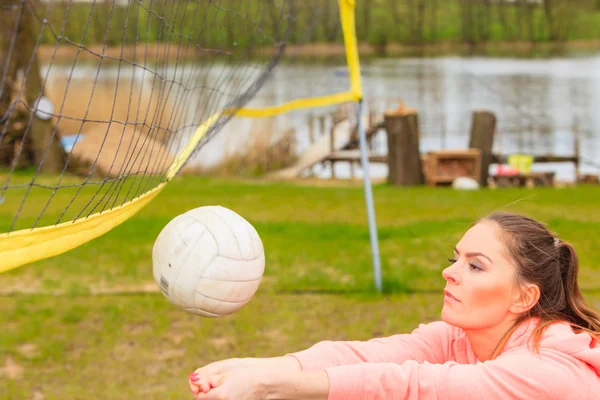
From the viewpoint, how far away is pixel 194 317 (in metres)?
4.53

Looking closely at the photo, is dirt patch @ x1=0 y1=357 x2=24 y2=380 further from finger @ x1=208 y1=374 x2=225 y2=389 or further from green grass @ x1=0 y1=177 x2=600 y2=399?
finger @ x1=208 y1=374 x2=225 y2=389

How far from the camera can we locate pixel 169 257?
7.39 feet

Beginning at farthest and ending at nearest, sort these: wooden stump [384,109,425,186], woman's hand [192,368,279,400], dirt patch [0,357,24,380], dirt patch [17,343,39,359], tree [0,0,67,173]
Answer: tree [0,0,67,173] → wooden stump [384,109,425,186] → dirt patch [17,343,39,359] → dirt patch [0,357,24,380] → woman's hand [192,368,279,400]

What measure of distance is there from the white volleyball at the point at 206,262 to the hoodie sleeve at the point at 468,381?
22.6 inches

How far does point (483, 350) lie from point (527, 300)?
0.18 m

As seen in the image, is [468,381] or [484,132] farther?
[484,132]

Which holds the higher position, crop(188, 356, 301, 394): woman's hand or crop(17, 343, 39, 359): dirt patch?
crop(188, 356, 301, 394): woman's hand

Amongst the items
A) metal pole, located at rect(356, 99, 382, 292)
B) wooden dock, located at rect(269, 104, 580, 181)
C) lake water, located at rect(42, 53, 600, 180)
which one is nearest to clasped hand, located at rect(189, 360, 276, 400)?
metal pole, located at rect(356, 99, 382, 292)

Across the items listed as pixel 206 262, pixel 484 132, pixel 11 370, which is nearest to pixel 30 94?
pixel 484 132

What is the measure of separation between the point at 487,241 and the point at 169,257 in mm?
926

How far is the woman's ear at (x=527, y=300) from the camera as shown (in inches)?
76.7

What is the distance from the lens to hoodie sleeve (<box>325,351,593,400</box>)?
1779 mm

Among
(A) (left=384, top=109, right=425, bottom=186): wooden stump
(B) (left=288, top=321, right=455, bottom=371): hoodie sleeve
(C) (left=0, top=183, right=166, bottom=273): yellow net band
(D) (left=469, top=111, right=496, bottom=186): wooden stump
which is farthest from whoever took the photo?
(D) (left=469, top=111, right=496, bottom=186): wooden stump

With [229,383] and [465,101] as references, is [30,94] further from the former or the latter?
[465,101]
